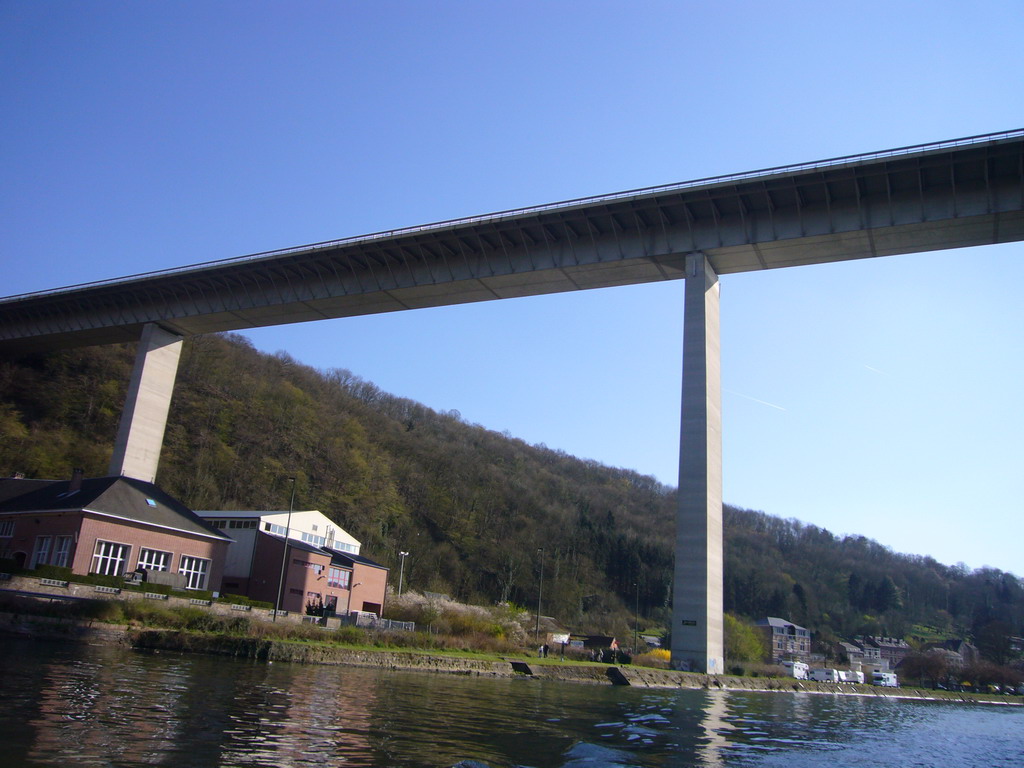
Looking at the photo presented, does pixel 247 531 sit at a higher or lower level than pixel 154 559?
higher

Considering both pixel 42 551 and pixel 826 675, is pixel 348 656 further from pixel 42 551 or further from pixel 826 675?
pixel 826 675

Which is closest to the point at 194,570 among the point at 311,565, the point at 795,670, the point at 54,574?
the point at 311,565

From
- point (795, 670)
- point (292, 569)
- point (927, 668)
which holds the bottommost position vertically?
point (795, 670)

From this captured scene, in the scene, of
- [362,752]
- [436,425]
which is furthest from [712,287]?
[436,425]

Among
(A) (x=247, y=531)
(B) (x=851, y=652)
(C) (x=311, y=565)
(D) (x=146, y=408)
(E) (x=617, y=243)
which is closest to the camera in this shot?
(E) (x=617, y=243)

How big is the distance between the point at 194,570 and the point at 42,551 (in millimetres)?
8006

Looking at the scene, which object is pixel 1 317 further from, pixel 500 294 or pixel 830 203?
pixel 830 203

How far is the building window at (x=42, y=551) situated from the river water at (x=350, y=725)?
18.9m

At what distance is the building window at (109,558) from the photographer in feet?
126

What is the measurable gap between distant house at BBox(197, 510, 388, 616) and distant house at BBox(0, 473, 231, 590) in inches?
174

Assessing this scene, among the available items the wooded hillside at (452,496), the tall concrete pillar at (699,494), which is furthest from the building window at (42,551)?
the tall concrete pillar at (699,494)

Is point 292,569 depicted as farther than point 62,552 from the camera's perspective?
Yes

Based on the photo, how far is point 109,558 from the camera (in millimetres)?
39156

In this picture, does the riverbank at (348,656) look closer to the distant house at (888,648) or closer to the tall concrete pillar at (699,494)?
the tall concrete pillar at (699,494)
